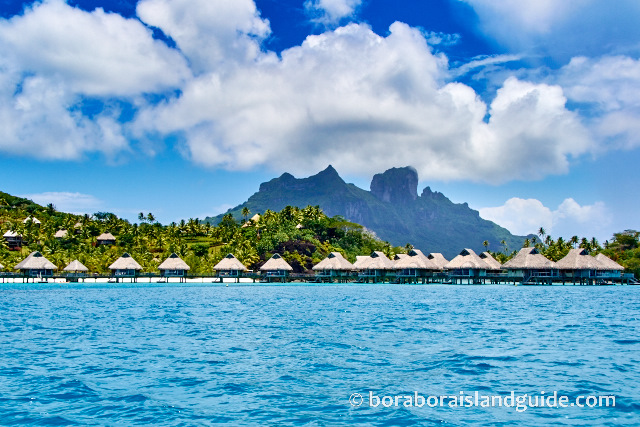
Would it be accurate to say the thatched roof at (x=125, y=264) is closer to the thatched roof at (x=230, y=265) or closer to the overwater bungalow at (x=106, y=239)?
the thatched roof at (x=230, y=265)

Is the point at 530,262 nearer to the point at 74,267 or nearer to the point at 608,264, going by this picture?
the point at 608,264

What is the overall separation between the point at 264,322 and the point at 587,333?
14264 mm

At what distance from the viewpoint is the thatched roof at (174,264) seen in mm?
85750

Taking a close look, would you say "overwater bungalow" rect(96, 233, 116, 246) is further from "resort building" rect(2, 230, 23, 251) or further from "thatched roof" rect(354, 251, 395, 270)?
"thatched roof" rect(354, 251, 395, 270)

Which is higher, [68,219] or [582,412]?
[68,219]

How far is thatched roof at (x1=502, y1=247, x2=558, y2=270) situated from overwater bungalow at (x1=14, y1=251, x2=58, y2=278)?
66.2m

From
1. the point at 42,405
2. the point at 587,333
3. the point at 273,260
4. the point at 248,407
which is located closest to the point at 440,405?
the point at 248,407

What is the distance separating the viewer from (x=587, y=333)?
76.4 ft

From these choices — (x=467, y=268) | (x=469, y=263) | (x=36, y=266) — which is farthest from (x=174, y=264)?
(x=469, y=263)

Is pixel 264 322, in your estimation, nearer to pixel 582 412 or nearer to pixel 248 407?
pixel 248 407

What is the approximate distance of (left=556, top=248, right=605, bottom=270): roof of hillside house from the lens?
259 feet

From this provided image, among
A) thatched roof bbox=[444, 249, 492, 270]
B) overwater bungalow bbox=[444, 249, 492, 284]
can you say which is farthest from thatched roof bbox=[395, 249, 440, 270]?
thatched roof bbox=[444, 249, 492, 270]

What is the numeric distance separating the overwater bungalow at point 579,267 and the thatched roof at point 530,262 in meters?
1.61

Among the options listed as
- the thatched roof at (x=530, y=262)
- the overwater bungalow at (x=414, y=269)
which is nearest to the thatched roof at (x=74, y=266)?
the overwater bungalow at (x=414, y=269)
